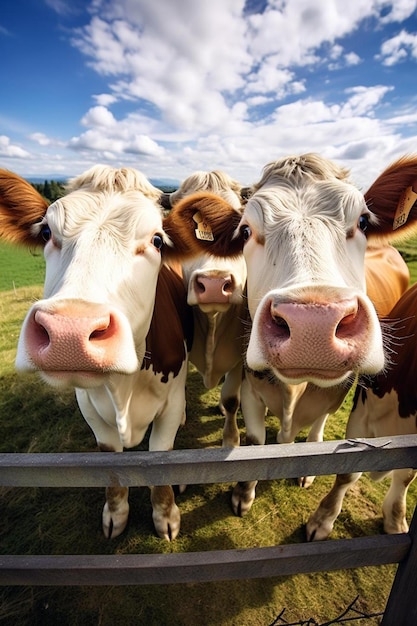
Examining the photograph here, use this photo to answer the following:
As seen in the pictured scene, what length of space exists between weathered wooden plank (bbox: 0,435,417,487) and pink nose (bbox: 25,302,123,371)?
418 mm

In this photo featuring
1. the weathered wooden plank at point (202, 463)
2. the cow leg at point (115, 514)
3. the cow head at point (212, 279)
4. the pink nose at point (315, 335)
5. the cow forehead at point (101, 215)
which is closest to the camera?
the pink nose at point (315, 335)

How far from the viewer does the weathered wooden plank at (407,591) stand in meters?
1.85

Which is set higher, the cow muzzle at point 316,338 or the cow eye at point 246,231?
the cow eye at point 246,231

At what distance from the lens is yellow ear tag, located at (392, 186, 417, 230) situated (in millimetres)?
2289

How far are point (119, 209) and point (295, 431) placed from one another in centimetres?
232

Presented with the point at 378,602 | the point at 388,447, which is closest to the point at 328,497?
the point at 378,602

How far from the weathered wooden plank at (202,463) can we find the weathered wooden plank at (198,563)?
548 mm

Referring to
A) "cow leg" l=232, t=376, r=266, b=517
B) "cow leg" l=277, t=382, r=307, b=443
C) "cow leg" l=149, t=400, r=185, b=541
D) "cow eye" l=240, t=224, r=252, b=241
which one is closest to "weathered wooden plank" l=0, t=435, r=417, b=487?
"cow leg" l=277, t=382, r=307, b=443

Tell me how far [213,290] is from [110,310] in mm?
1195

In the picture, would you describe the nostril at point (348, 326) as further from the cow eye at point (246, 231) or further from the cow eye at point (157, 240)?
the cow eye at point (157, 240)

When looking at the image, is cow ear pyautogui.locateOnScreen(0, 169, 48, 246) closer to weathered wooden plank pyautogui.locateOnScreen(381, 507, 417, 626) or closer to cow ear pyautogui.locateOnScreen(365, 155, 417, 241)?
cow ear pyautogui.locateOnScreen(365, 155, 417, 241)

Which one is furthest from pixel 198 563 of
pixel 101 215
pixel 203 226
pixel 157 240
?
pixel 203 226

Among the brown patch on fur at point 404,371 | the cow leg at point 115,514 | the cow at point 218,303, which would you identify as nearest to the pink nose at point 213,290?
the cow at point 218,303

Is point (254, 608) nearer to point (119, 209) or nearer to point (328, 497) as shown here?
point (328, 497)
